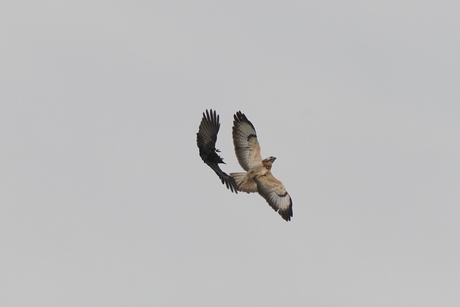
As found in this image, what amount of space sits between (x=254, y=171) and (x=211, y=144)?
2671 millimetres

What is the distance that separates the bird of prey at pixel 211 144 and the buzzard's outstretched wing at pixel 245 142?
2307 mm

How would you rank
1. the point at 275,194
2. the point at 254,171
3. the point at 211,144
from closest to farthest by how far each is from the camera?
the point at 211,144, the point at 254,171, the point at 275,194

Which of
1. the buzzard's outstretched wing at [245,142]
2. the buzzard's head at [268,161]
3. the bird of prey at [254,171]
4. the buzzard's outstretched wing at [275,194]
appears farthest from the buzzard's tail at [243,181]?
the buzzard's head at [268,161]

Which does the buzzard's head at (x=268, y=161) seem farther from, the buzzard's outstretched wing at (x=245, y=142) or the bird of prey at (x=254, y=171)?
the buzzard's outstretched wing at (x=245, y=142)

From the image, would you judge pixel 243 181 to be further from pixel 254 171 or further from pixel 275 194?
pixel 275 194

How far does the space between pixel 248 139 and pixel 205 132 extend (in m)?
2.91

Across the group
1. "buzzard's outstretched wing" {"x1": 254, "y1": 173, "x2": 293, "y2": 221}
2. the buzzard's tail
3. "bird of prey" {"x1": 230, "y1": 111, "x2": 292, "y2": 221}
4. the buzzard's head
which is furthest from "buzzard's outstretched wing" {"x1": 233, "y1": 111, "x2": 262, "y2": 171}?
"buzzard's outstretched wing" {"x1": 254, "y1": 173, "x2": 293, "y2": 221}

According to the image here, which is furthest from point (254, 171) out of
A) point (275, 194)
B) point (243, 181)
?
point (275, 194)

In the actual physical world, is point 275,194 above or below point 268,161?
below

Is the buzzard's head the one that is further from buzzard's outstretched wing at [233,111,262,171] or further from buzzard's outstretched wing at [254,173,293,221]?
buzzard's outstretched wing at [254,173,293,221]

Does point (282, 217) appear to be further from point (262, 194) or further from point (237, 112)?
point (237, 112)

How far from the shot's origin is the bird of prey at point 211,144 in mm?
42500

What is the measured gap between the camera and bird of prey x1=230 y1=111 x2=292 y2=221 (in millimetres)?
44969

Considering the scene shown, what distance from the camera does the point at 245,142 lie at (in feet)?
149
